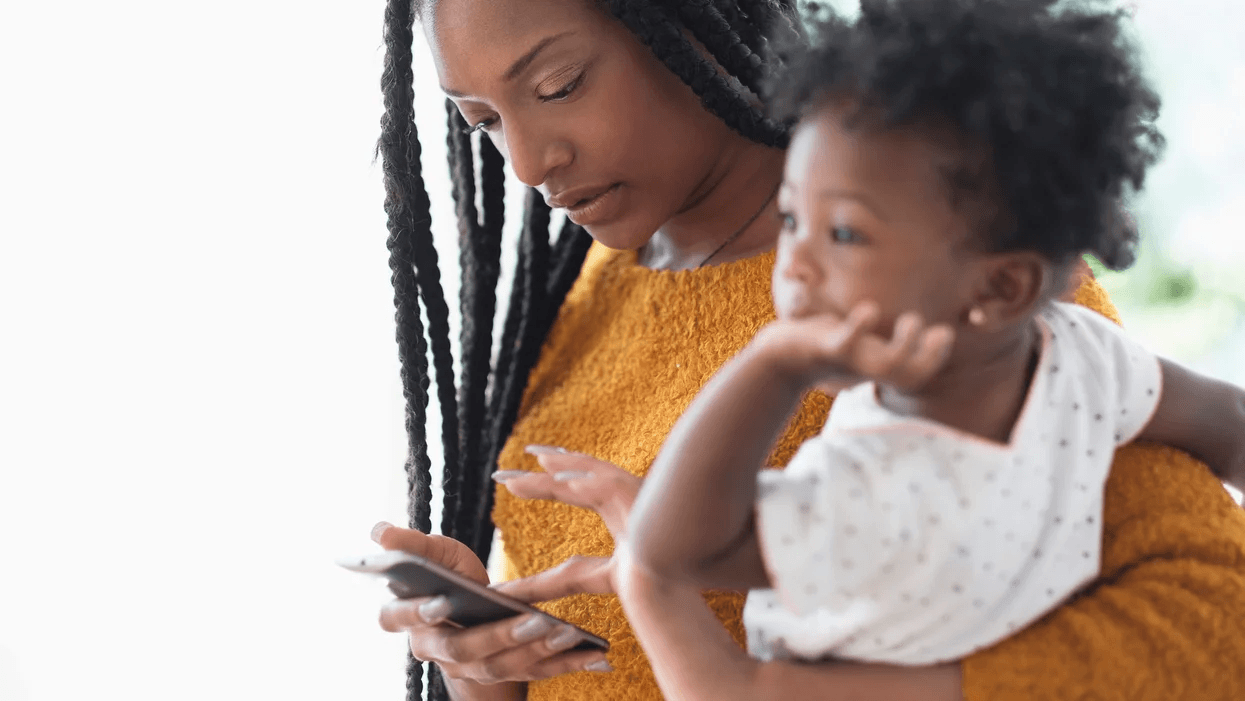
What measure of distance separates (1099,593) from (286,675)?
54.7 inches

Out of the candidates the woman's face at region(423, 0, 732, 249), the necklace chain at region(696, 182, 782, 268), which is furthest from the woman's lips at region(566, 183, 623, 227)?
the necklace chain at region(696, 182, 782, 268)

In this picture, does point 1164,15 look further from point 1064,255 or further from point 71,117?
point 71,117

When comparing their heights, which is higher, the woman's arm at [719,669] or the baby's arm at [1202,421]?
the baby's arm at [1202,421]

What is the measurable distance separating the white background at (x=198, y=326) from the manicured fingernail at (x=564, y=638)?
2.49 ft

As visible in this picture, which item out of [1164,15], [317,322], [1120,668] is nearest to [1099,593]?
[1120,668]

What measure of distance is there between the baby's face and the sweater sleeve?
22 cm

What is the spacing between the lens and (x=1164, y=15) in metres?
1.48

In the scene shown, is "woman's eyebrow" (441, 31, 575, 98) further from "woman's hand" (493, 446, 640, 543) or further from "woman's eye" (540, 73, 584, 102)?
"woman's hand" (493, 446, 640, 543)

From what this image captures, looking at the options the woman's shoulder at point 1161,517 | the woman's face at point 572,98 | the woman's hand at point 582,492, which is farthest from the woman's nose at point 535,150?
the woman's shoulder at point 1161,517

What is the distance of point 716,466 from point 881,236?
0.47ft

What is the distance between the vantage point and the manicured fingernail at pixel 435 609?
32.2 inches

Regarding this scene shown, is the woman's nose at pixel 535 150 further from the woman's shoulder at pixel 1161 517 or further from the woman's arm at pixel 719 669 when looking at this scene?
the woman's shoulder at pixel 1161 517

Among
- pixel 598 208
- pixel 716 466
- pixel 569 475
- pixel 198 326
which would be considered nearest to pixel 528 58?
pixel 598 208

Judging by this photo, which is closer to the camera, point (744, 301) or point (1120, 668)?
point (1120, 668)
